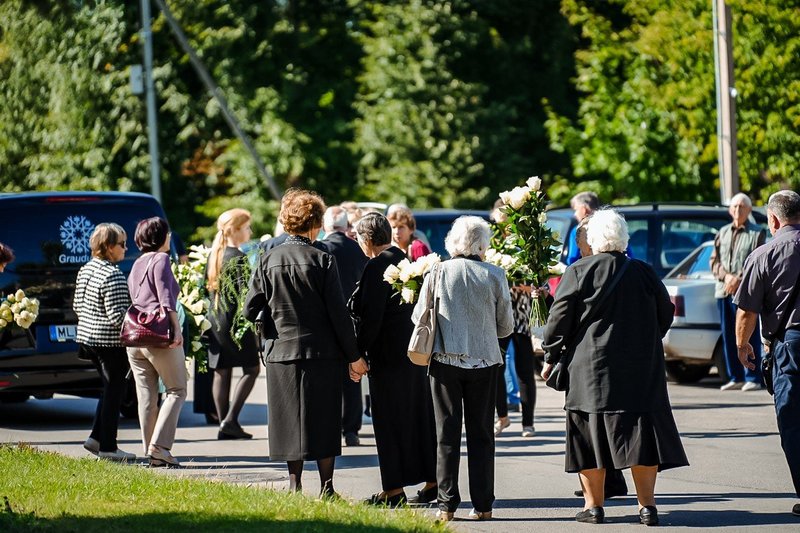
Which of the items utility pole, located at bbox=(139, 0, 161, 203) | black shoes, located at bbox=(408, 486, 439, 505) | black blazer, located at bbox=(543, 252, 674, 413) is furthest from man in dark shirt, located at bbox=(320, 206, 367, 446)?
utility pole, located at bbox=(139, 0, 161, 203)

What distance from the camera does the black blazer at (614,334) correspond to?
759cm

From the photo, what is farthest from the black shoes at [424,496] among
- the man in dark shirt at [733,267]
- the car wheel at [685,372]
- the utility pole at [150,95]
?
the utility pole at [150,95]

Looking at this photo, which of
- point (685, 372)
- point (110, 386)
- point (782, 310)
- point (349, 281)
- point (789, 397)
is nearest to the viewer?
point (789, 397)

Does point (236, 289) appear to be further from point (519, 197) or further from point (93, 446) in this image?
point (519, 197)

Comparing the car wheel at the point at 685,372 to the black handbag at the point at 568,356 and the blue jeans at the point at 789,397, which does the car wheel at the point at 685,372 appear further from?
the black handbag at the point at 568,356

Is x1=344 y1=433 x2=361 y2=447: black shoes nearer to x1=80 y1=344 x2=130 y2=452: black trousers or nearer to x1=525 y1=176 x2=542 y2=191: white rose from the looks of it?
x1=80 y1=344 x2=130 y2=452: black trousers

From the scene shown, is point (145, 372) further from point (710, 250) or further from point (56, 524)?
point (710, 250)

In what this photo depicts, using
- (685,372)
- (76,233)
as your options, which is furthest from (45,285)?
(685,372)

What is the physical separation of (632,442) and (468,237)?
1501mm

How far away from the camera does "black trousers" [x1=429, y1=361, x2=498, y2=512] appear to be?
793cm

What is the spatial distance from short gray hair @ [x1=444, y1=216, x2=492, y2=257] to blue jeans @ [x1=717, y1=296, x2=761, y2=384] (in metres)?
6.99

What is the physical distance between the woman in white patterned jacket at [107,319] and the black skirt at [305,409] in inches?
97.6

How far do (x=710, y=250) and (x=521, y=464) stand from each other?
5960 millimetres

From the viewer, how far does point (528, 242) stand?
939 centimetres
